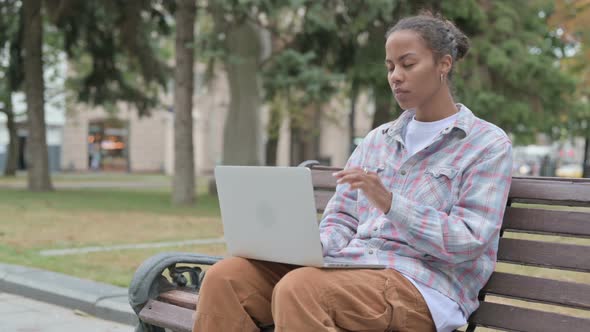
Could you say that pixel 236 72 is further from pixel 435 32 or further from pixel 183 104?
pixel 435 32

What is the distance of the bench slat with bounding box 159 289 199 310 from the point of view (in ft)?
11.2

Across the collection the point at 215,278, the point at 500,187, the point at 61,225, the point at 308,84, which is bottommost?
the point at 61,225

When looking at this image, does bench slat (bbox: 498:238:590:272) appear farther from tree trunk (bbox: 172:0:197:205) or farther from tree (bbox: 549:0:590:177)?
tree trunk (bbox: 172:0:197:205)

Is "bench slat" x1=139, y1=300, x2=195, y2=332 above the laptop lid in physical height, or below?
below

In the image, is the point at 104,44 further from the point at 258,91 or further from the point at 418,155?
the point at 418,155

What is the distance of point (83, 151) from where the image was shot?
45.9 m

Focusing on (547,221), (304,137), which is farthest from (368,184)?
(304,137)

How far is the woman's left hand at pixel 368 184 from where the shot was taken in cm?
256

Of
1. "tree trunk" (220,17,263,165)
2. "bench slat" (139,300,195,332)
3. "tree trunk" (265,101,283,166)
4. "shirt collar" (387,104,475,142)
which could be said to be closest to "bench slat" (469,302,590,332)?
Answer: "shirt collar" (387,104,475,142)

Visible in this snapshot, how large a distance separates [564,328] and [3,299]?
449 cm

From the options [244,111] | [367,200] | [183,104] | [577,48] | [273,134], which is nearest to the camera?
[367,200]

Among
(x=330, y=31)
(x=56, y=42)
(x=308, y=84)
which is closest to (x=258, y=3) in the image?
(x=308, y=84)

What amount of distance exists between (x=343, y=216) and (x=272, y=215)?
0.54m

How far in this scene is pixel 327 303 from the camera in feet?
8.51
